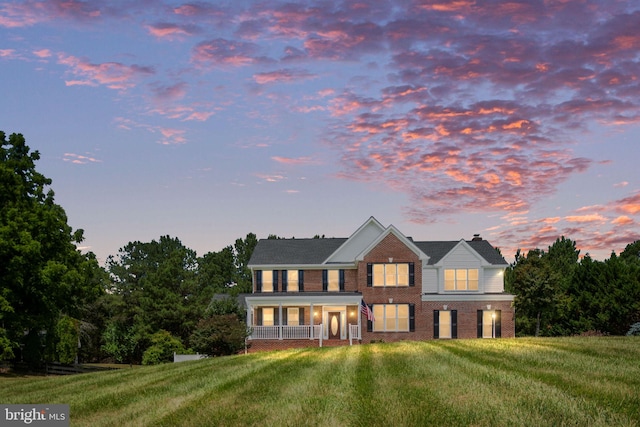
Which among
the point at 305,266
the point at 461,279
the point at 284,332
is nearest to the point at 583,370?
the point at 284,332

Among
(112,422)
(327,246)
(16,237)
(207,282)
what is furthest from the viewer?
(207,282)

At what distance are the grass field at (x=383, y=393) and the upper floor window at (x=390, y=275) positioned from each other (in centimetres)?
3089

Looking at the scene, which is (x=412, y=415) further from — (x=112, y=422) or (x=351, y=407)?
(x=112, y=422)

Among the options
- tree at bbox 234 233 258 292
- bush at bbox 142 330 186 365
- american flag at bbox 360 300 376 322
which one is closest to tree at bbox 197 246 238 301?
tree at bbox 234 233 258 292

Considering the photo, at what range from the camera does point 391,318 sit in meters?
52.4

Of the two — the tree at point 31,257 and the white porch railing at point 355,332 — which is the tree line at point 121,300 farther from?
the white porch railing at point 355,332

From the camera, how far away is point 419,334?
5209 cm

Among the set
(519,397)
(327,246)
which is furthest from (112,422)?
(327,246)

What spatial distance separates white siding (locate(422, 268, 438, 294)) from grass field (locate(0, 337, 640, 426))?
32.8 m

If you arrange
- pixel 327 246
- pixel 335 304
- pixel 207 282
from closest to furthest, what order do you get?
pixel 335 304, pixel 327 246, pixel 207 282

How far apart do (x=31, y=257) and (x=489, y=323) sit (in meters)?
33.7

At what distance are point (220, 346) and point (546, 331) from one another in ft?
99.1

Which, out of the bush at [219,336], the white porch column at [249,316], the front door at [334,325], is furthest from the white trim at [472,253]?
the bush at [219,336]

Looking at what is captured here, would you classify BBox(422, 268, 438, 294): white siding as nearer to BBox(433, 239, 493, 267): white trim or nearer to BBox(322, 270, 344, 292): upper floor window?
BBox(433, 239, 493, 267): white trim
